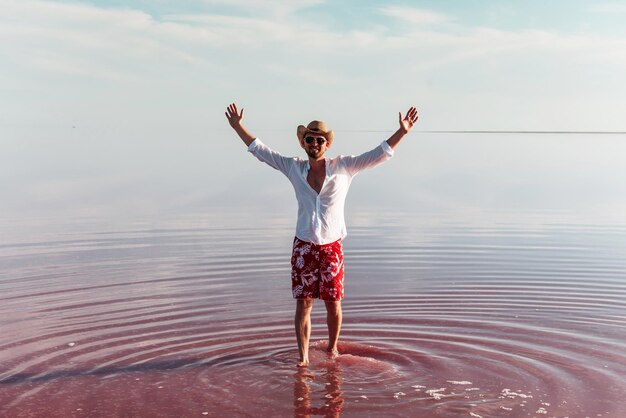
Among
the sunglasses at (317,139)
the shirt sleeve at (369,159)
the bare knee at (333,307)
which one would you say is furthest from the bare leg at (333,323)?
the sunglasses at (317,139)

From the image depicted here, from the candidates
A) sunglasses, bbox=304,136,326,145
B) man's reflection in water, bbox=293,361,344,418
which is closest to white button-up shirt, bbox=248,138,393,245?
sunglasses, bbox=304,136,326,145

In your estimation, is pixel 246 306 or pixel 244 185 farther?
pixel 244 185

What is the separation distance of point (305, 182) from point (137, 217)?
40.3 ft

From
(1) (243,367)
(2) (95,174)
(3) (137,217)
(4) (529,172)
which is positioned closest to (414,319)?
(1) (243,367)

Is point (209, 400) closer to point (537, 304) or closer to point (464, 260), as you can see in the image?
point (537, 304)

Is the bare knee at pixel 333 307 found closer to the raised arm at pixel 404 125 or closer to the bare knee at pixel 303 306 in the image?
the bare knee at pixel 303 306

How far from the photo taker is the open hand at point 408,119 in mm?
7754

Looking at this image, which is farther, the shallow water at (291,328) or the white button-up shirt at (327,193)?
the white button-up shirt at (327,193)

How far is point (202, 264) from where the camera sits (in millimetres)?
13000

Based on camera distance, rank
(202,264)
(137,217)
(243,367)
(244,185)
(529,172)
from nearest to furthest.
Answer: (243,367) → (202,264) → (137,217) → (244,185) → (529,172)

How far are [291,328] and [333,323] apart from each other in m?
1.21

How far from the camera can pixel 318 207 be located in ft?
24.9

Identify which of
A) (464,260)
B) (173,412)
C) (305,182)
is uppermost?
(305,182)

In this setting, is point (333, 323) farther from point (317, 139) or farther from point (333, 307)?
point (317, 139)
